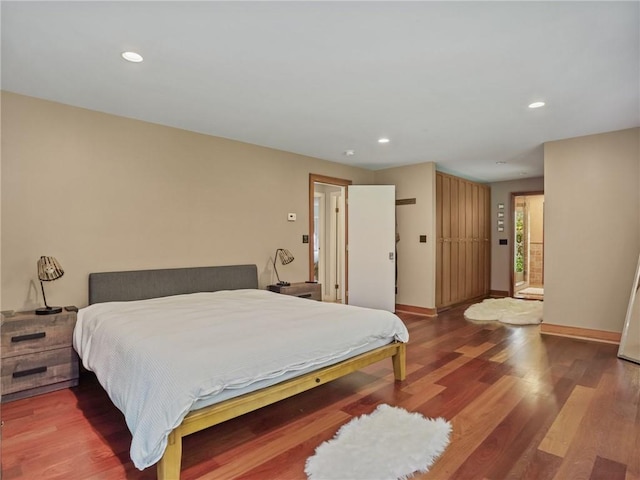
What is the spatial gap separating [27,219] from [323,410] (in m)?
2.91

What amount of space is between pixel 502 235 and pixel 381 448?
6.77 meters

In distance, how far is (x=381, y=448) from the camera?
81.0 inches

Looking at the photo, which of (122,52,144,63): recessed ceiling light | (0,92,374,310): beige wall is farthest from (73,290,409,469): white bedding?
(122,52,144,63): recessed ceiling light

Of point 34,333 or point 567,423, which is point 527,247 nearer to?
point 567,423

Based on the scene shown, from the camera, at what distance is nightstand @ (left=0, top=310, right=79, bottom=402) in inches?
106

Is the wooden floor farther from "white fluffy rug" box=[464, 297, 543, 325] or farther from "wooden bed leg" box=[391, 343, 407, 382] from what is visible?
"white fluffy rug" box=[464, 297, 543, 325]

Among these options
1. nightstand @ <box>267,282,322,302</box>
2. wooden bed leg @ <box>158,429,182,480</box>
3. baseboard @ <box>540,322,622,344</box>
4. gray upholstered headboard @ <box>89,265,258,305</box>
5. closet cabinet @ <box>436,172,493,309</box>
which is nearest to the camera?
wooden bed leg @ <box>158,429,182,480</box>

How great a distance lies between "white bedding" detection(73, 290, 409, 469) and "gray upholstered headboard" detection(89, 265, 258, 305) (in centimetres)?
30

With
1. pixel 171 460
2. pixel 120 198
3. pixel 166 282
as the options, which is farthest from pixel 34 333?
pixel 171 460

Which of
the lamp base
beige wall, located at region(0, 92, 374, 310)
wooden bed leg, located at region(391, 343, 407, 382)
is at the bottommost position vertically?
wooden bed leg, located at region(391, 343, 407, 382)

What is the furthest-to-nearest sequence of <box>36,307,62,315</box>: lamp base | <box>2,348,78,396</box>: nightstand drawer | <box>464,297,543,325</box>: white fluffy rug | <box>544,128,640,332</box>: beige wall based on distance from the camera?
<box>464,297,543,325</box>: white fluffy rug, <box>544,128,640,332</box>: beige wall, <box>36,307,62,315</box>: lamp base, <box>2,348,78,396</box>: nightstand drawer

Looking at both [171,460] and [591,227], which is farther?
[591,227]

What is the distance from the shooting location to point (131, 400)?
6.09 feet

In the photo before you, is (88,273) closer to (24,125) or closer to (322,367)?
(24,125)
